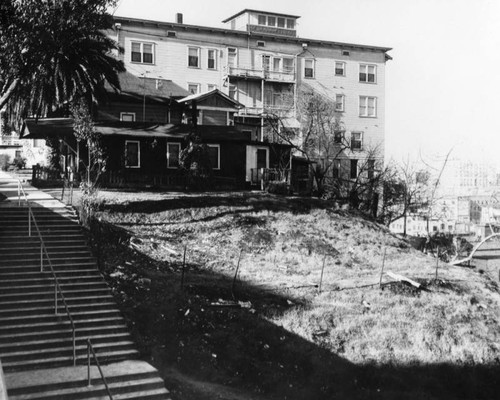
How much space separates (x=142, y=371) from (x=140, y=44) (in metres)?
36.3

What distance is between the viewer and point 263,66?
50.1 meters

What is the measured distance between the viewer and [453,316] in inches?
825

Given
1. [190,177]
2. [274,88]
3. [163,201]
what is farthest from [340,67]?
[163,201]

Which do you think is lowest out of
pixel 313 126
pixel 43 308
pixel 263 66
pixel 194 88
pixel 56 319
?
pixel 56 319

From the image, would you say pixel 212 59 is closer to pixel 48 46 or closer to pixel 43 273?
pixel 48 46

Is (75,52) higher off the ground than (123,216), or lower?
higher

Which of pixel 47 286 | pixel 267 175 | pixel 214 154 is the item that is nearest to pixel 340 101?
pixel 267 175

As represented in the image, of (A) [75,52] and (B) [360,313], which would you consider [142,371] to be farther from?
(A) [75,52]

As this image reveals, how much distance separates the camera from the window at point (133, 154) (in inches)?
1303

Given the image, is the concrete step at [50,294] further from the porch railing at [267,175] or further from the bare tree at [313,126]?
the bare tree at [313,126]

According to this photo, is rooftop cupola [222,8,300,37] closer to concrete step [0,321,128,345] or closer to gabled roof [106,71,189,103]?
gabled roof [106,71,189,103]

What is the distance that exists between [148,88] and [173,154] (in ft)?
27.8

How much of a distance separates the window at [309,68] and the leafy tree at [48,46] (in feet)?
86.4

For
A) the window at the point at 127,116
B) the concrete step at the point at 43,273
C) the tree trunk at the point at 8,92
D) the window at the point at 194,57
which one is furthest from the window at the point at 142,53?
the concrete step at the point at 43,273
